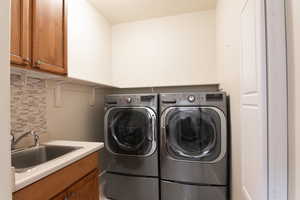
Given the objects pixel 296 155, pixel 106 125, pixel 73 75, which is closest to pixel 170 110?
pixel 106 125

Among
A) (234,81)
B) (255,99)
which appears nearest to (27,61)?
(255,99)

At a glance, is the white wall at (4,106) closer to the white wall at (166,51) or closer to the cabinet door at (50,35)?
the cabinet door at (50,35)

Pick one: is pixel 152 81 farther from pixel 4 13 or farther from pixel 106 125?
pixel 4 13

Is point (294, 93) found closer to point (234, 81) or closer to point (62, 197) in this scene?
point (234, 81)

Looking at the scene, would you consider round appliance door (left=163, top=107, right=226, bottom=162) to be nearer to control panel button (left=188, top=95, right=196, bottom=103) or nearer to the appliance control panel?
control panel button (left=188, top=95, right=196, bottom=103)

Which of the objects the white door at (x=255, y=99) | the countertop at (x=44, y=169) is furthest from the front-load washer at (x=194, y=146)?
the countertop at (x=44, y=169)

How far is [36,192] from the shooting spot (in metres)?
0.90

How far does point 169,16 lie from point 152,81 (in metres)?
0.98

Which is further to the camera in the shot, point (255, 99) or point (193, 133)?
point (193, 133)

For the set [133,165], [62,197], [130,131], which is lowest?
[133,165]

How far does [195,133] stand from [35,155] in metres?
1.49

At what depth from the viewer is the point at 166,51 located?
2.57 m

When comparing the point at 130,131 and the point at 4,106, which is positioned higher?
the point at 4,106

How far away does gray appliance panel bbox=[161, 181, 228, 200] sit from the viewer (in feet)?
5.68
